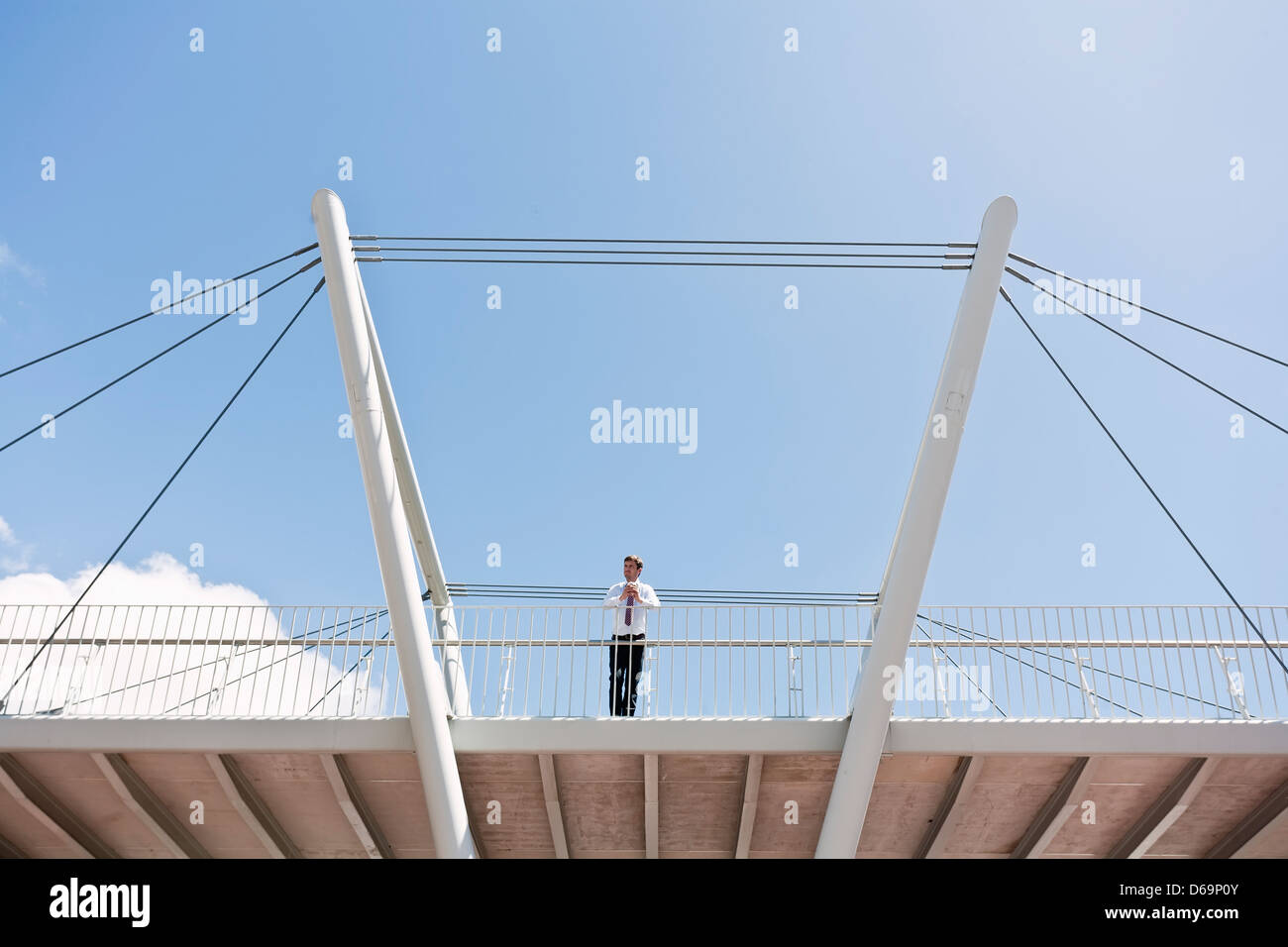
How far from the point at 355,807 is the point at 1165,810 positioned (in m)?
11.6

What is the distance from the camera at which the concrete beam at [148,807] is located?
44.7 ft

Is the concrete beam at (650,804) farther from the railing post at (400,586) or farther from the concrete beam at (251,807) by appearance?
the concrete beam at (251,807)

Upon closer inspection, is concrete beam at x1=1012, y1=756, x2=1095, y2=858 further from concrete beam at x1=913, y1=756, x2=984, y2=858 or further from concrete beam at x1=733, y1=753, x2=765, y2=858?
concrete beam at x1=733, y1=753, x2=765, y2=858

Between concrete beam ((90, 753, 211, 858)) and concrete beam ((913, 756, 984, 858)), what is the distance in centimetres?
1118

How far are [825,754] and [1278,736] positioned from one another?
18.9ft

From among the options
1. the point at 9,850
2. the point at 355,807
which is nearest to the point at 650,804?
the point at 355,807

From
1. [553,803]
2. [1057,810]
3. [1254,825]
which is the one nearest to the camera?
[553,803]

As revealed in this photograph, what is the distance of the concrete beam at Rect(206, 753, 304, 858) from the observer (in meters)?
13.6

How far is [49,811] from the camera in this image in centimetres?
1475

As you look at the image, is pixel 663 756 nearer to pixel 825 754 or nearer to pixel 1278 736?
pixel 825 754

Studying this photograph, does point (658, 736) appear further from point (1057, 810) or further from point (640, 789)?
point (1057, 810)

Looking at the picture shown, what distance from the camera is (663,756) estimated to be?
533 inches

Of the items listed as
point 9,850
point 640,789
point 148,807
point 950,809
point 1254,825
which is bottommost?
point 1254,825
